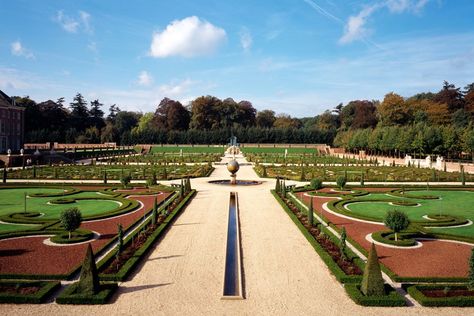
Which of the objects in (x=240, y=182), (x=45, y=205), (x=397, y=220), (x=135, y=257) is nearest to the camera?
(x=135, y=257)

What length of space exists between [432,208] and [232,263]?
13708mm

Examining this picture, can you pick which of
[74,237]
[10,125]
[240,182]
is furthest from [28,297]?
[10,125]

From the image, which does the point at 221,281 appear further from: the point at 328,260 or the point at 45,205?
the point at 45,205

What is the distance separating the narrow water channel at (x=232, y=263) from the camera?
1052cm

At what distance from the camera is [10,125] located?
58.2 metres

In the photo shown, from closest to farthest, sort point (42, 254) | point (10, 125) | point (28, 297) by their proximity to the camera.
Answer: point (28, 297) → point (42, 254) → point (10, 125)

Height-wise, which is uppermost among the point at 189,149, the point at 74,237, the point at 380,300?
the point at 189,149

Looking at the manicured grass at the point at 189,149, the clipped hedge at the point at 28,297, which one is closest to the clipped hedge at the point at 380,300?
the clipped hedge at the point at 28,297

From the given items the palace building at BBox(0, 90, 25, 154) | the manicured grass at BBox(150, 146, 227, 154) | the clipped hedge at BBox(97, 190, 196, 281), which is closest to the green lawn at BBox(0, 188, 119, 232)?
the clipped hedge at BBox(97, 190, 196, 281)

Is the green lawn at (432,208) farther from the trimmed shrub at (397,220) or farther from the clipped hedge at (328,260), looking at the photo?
the clipped hedge at (328,260)

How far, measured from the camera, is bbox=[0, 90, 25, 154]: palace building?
185ft

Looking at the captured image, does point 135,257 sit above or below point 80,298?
above

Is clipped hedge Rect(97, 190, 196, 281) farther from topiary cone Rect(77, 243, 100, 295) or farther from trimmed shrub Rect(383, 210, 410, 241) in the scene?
trimmed shrub Rect(383, 210, 410, 241)

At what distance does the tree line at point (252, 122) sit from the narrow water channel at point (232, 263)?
44748mm
